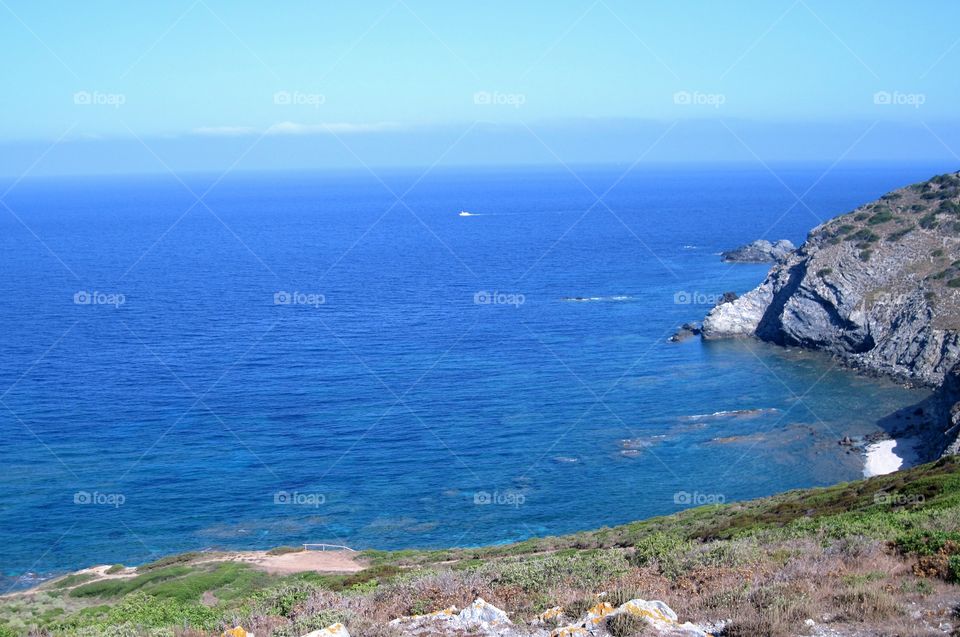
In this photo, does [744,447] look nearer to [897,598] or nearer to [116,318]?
[897,598]

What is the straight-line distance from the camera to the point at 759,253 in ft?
424

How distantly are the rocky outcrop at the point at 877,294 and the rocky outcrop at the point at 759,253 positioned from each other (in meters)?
33.2

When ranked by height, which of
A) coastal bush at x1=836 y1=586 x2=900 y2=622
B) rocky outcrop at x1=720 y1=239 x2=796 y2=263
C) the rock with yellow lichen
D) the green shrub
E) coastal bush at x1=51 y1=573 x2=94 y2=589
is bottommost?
coastal bush at x1=836 y1=586 x2=900 y2=622

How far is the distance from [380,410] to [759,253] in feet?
280

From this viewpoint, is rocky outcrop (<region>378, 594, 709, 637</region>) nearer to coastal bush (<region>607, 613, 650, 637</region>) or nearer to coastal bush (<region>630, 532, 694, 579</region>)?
coastal bush (<region>607, 613, 650, 637</region>)

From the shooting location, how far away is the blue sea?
154 feet

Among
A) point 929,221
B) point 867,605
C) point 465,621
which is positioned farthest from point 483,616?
point 929,221

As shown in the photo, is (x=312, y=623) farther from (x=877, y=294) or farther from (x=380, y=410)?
(x=877, y=294)

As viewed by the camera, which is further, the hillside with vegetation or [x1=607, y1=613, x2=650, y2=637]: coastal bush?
the hillside with vegetation

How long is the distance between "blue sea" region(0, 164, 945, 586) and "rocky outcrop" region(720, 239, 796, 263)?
1212cm

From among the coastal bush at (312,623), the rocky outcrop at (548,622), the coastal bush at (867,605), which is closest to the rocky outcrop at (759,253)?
the coastal bush at (867,605)

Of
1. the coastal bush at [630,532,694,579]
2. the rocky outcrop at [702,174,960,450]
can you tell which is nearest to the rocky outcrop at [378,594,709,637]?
the coastal bush at [630,532,694,579]

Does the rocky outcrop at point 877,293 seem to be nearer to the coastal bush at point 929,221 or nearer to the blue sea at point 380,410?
the coastal bush at point 929,221

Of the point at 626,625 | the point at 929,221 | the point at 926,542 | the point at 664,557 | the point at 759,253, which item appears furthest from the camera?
the point at 759,253
